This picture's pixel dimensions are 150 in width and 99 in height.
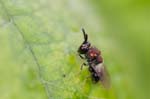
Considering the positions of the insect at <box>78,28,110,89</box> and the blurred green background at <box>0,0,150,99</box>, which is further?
the insect at <box>78,28,110,89</box>

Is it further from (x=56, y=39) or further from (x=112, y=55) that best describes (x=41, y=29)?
(x=112, y=55)

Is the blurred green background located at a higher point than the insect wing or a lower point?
higher

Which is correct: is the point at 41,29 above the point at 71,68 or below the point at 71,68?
above

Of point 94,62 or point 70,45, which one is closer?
point 70,45

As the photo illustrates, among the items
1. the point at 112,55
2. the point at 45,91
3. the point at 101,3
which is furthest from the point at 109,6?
the point at 45,91

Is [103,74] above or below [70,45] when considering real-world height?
below
